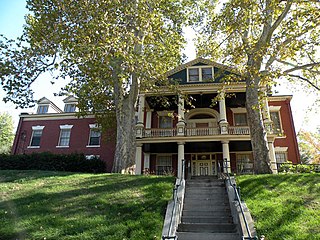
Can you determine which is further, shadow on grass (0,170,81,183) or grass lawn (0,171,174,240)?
shadow on grass (0,170,81,183)

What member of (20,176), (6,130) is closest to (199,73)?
(20,176)

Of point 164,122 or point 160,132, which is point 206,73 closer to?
point 164,122

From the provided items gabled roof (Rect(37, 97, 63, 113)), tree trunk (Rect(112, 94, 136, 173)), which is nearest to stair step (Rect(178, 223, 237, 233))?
tree trunk (Rect(112, 94, 136, 173))

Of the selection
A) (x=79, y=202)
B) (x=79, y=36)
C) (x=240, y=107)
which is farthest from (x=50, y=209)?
(x=240, y=107)

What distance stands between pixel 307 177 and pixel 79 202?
8988mm

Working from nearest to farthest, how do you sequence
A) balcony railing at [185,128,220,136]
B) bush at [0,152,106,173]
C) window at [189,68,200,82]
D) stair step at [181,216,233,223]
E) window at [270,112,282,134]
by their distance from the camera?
stair step at [181,216,233,223] → bush at [0,152,106,173] → balcony railing at [185,128,220,136] → window at [270,112,282,134] → window at [189,68,200,82]

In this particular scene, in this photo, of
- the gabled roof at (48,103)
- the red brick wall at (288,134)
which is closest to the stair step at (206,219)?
the red brick wall at (288,134)

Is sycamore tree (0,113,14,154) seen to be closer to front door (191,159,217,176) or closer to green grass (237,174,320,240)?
front door (191,159,217,176)

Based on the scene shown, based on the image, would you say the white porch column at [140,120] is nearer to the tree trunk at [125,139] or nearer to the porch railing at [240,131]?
the tree trunk at [125,139]

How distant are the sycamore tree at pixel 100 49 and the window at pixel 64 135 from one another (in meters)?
11.8

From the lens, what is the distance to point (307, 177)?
1046 cm

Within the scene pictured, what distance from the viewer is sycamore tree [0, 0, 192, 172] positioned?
37.9 feet

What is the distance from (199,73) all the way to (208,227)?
17.3 meters

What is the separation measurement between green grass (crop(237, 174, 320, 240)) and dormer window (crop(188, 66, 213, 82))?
1303 cm
